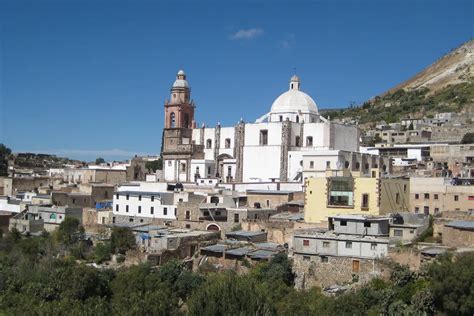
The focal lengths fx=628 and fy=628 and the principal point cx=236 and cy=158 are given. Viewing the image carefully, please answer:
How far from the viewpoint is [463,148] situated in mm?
53531

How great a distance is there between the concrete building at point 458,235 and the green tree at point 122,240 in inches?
623

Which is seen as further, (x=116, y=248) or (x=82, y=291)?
(x=116, y=248)

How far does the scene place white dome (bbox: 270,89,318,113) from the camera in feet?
163

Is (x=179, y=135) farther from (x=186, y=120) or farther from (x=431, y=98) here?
(x=431, y=98)

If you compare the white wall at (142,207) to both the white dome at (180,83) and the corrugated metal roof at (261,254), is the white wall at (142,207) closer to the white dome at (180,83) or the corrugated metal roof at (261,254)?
the corrugated metal roof at (261,254)

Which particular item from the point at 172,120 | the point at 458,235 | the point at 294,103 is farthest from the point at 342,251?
the point at 172,120

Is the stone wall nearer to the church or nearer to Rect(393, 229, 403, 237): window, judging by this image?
Rect(393, 229, 403, 237): window

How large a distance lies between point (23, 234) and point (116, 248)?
9.95 meters

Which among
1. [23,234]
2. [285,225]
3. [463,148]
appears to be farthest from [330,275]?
[463,148]

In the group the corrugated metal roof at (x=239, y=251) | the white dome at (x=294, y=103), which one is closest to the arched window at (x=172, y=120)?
the white dome at (x=294, y=103)

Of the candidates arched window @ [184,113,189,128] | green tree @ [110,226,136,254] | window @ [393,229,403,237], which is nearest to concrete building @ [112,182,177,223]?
green tree @ [110,226,136,254]

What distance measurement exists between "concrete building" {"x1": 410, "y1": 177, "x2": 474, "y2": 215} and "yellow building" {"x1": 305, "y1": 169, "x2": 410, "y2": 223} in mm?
2664

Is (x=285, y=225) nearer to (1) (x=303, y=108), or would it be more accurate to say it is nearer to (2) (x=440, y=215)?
(2) (x=440, y=215)

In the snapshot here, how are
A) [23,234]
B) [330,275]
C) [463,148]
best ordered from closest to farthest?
1. [330,275]
2. [23,234]
3. [463,148]
